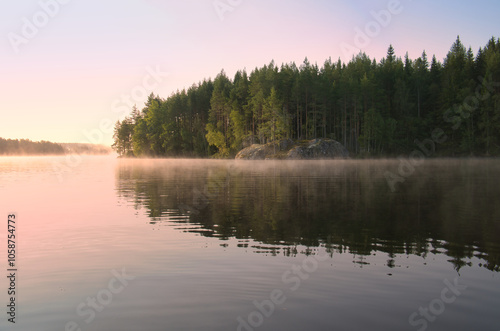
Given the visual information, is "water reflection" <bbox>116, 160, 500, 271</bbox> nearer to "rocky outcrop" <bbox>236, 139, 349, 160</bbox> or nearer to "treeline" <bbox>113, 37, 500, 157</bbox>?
"rocky outcrop" <bbox>236, 139, 349, 160</bbox>

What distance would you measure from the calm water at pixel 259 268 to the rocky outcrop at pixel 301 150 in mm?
80362

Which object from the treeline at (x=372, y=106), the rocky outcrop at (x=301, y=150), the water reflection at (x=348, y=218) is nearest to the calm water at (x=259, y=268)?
the water reflection at (x=348, y=218)

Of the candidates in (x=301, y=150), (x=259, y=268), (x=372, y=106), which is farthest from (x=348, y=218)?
(x=372, y=106)

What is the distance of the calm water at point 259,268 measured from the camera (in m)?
8.02

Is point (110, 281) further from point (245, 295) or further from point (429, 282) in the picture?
point (429, 282)

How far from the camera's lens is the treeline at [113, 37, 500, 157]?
360 feet

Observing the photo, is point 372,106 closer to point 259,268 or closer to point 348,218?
point 348,218

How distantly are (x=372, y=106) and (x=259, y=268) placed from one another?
115693 millimetres

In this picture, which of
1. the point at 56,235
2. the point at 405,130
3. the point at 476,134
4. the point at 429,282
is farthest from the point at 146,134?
the point at 429,282

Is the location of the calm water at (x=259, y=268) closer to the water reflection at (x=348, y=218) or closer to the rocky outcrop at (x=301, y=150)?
the water reflection at (x=348, y=218)

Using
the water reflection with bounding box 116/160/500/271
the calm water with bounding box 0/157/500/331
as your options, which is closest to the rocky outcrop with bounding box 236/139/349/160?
the water reflection with bounding box 116/160/500/271

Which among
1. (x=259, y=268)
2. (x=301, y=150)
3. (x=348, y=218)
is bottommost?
(x=259, y=268)

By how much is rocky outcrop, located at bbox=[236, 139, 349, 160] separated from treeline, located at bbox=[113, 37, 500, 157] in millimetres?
4344

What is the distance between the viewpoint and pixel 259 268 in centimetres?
1125
